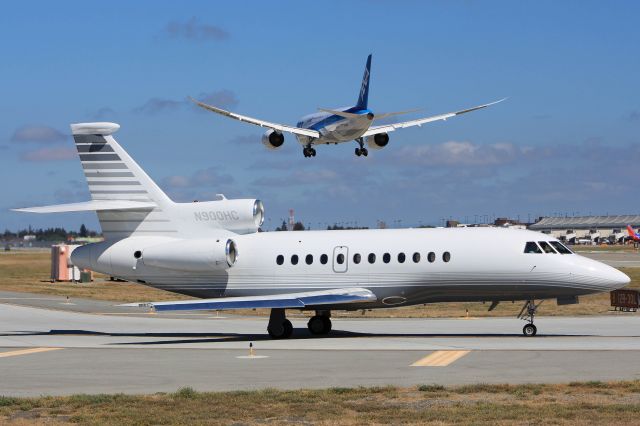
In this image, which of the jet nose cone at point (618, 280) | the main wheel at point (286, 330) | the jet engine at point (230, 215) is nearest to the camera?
the jet nose cone at point (618, 280)

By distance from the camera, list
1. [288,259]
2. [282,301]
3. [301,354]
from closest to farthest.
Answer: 1. [301,354]
2. [282,301]
3. [288,259]

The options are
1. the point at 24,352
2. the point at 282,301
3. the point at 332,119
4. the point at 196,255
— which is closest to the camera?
the point at 24,352

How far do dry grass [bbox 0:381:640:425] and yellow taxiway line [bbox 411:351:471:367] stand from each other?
14.4 ft

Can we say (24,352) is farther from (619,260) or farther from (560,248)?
(619,260)

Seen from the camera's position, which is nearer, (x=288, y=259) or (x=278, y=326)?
(x=278, y=326)

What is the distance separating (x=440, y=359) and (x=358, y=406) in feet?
25.4

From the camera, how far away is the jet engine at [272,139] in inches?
2349

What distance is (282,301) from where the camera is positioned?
32.6 m

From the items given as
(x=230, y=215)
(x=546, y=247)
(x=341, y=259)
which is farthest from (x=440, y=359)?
(x=230, y=215)

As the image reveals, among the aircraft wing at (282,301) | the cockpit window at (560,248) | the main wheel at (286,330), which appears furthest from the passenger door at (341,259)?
the cockpit window at (560,248)

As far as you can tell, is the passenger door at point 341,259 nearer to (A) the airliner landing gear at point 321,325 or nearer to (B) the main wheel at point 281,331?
(A) the airliner landing gear at point 321,325

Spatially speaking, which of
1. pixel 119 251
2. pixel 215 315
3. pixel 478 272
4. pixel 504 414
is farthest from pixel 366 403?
pixel 215 315

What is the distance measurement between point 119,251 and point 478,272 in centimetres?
1231

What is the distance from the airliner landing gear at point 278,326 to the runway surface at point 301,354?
385mm
